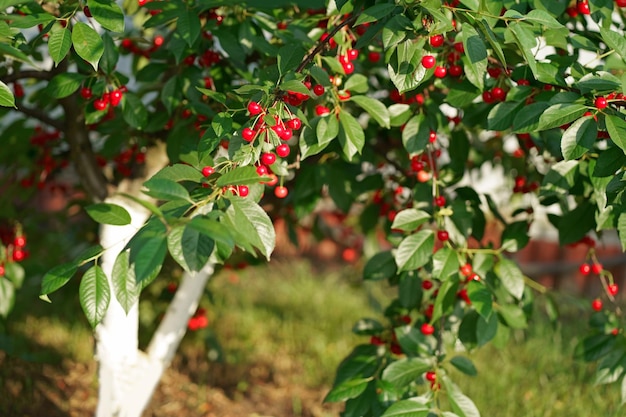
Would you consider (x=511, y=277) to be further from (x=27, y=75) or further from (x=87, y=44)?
(x=27, y=75)

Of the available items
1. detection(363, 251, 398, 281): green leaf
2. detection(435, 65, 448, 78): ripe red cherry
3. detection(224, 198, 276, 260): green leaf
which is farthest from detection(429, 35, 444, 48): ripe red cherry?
detection(363, 251, 398, 281): green leaf

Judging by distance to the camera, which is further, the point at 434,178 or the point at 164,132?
the point at 164,132

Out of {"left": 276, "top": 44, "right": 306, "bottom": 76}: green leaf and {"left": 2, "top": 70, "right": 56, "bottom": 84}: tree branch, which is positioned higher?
{"left": 276, "top": 44, "right": 306, "bottom": 76}: green leaf

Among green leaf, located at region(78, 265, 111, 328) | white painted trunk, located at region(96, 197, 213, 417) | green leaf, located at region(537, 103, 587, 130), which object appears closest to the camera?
green leaf, located at region(78, 265, 111, 328)

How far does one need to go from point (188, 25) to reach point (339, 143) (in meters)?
0.54

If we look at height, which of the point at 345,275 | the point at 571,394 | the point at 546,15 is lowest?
the point at 345,275

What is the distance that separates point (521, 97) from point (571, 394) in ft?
5.78

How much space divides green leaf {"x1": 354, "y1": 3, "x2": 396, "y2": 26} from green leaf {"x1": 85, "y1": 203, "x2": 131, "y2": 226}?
0.53 metres

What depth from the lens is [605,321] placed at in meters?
1.86

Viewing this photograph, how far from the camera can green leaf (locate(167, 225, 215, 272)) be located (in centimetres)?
101

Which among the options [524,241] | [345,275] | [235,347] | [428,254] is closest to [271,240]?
[428,254]

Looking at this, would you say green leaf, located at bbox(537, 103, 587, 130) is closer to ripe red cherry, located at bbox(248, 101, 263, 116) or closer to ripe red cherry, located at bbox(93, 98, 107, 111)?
ripe red cherry, located at bbox(248, 101, 263, 116)

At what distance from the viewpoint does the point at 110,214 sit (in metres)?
1.16

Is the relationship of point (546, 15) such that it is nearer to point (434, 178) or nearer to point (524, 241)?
point (434, 178)
